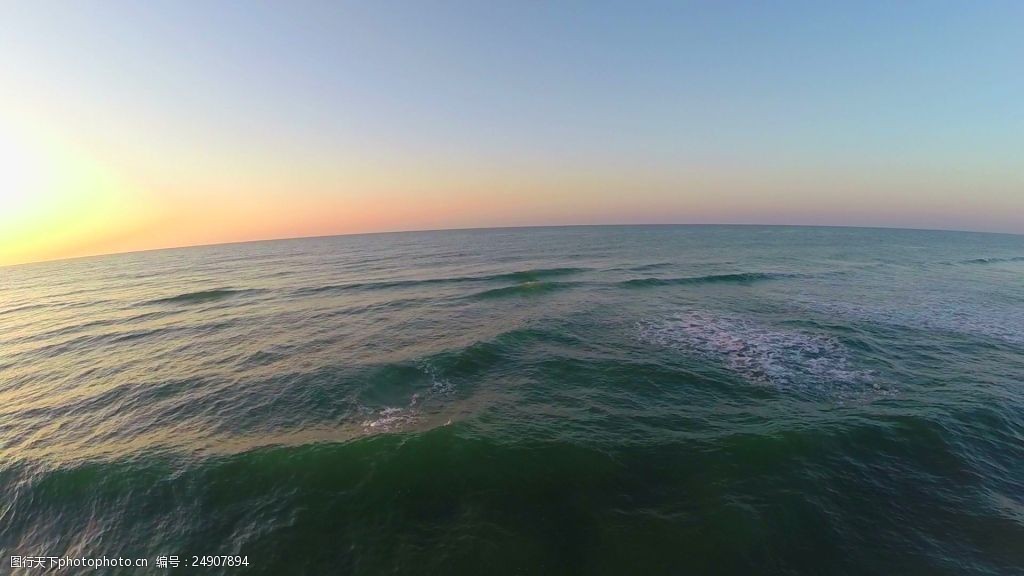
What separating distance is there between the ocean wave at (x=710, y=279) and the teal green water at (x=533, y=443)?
13808 mm

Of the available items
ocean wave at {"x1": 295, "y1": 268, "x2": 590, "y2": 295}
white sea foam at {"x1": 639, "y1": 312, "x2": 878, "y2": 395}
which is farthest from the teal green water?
ocean wave at {"x1": 295, "y1": 268, "x2": 590, "y2": 295}

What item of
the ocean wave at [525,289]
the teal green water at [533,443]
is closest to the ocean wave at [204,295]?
the teal green water at [533,443]

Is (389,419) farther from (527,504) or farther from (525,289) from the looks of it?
(525,289)

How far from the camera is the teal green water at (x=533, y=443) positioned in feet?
36.7

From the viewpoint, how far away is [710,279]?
50.5 m

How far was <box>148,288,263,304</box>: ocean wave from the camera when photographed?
4744 cm

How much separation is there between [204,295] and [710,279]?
2655 inches

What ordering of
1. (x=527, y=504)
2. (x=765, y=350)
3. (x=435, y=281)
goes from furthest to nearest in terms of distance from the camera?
(x=435, y=281)
(x=765, y=350)
(x=527, y=504)

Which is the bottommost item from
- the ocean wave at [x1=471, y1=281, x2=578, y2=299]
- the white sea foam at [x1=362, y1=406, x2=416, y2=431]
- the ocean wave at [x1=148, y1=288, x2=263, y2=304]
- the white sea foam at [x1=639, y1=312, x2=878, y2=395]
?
the white sea foam at [x1=362, y1=406, x2=416, y2=431]

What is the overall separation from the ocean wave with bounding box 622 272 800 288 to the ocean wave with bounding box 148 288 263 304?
5176cm

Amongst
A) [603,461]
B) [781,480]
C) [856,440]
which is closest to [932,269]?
[856,440]

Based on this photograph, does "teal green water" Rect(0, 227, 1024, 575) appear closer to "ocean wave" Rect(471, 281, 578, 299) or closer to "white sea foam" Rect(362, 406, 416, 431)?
"white sea foam" Rect(362, 406, 416, 431)

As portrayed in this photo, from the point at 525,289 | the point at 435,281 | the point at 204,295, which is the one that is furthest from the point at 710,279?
the point at 204,295

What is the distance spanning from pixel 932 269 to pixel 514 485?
Result: 85.0 m
